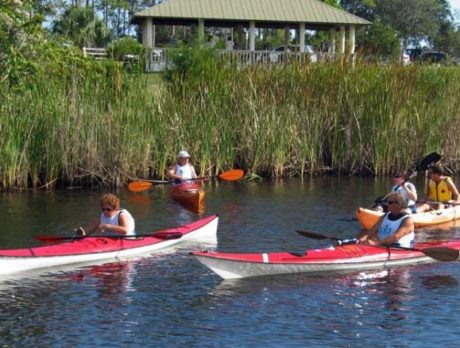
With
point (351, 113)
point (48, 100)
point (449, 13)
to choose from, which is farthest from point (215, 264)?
point (449, 13)

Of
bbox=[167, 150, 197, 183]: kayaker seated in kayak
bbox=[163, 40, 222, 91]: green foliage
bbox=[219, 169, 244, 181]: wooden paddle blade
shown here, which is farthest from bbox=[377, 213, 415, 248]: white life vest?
bbox=[163, 40, 222, 91]: green foliage

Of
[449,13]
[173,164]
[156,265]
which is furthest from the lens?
[449,13]

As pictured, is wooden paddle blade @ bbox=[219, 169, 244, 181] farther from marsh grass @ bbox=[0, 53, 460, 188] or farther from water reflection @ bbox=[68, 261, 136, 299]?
water reflection @ bbox=[68, 261, 136, 299]

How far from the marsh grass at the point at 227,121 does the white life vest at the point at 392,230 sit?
7925 millimetres

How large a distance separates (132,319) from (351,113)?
1242 cm

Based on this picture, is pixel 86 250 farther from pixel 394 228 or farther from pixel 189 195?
pixel 189 195

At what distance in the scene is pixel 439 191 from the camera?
16.9 meters

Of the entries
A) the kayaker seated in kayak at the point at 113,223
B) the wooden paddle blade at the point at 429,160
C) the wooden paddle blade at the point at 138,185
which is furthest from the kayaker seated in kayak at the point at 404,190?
the wooden paddle blade at the point at 138,185

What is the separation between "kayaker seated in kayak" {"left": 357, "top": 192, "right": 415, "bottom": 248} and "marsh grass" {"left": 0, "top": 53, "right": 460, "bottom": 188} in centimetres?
788

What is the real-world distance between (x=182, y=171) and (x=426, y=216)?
5.04 metres

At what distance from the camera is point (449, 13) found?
276ft

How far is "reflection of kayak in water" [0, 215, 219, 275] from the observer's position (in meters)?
11.9

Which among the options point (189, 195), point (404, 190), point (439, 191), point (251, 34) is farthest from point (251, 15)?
point (404, 190)

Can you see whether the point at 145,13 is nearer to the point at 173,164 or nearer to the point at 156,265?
the point at 173,164
